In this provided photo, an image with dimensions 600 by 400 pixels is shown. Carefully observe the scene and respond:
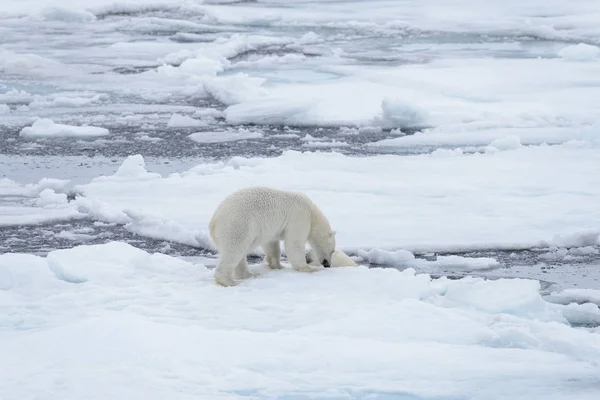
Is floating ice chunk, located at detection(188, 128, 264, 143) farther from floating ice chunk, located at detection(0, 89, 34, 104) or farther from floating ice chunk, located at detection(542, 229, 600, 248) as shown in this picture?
floating ice chunk, located at detection(542, 229, 600, 248)

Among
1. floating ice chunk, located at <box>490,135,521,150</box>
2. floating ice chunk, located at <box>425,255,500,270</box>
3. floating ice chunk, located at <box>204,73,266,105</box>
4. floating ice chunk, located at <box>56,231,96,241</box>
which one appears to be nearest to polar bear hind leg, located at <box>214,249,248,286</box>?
floating ice chunk, located at <box>425,255,500,270</box>

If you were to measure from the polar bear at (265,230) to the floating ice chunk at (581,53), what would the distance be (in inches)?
410

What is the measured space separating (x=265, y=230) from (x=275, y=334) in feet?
2.95

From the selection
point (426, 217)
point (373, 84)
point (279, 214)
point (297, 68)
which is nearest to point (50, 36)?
point (297, 68)

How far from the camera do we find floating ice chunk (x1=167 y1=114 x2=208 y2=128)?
34.4ft

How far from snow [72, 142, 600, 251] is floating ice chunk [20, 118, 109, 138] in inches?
81.3

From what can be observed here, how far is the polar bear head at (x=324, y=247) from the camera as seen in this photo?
5195 mm

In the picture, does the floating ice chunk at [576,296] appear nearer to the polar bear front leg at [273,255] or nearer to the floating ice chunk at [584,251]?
the floating ice chunk at [584,251]

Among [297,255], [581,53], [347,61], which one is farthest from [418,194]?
[581,53]

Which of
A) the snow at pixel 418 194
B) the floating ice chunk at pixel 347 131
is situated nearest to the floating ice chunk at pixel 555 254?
the snow at pixel 418 194

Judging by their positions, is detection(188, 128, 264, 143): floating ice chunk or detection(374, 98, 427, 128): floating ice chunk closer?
detection(188, 128, 264, 143): floating ice chunk

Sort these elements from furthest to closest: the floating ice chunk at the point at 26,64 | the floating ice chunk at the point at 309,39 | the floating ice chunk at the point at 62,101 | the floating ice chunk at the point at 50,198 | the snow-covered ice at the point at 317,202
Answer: the floating ice chunk at the point at 309,39 → the floating ice chunk at the point at 26,64 → the floating ice chunk at the point at 62,101 → the floating ice chunk at the point at 50,198 → the snow-covered ice at the point at 317,202

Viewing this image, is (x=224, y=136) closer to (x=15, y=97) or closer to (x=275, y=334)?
(x=15, y=97)

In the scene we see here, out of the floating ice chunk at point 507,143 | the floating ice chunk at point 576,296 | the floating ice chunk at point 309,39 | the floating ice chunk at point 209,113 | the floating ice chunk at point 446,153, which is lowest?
the floating ice chunk at point 576,296
